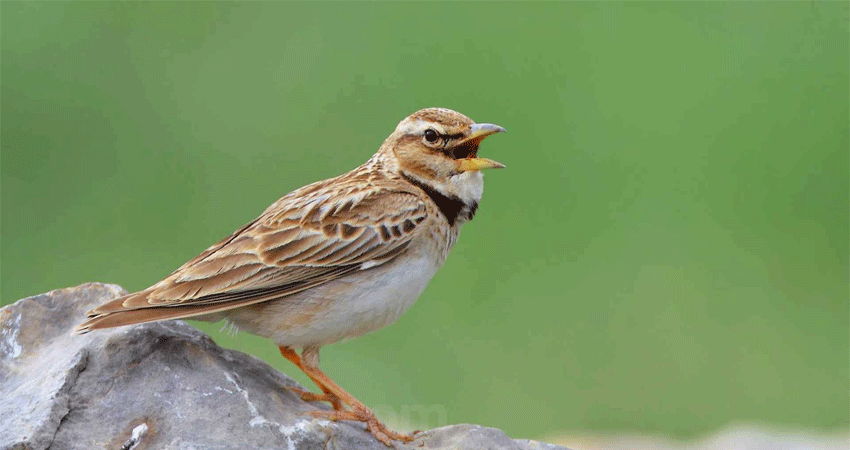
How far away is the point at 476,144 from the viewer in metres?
7.67

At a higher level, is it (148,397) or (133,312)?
(133,312)

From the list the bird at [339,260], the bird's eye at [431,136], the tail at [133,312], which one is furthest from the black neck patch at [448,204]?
the tail at [133,312]

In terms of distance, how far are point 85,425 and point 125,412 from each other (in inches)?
9.3

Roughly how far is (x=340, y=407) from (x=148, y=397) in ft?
4.67

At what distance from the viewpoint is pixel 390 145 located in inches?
312

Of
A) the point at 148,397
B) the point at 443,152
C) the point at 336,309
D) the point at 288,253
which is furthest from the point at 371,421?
the point at 443,152

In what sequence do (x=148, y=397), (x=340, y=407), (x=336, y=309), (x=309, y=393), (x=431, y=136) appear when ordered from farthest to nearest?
(x=431, y=136) < (x=340, y=407) < (x=309, y=393) < (x=336, y=309) < (x=148, y=397)

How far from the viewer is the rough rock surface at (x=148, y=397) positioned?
6.33m

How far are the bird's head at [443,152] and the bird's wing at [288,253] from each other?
268 mm

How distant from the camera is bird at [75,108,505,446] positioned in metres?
6.83

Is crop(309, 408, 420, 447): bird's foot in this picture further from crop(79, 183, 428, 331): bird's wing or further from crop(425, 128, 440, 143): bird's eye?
crop(425, 128, 440, 143): bird's eye

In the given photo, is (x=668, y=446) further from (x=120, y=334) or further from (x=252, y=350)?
(x=120, y=334)

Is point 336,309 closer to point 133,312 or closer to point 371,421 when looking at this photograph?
point 371,421

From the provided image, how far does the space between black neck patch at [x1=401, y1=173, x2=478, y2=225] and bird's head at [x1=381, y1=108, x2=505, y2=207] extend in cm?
3
